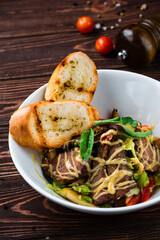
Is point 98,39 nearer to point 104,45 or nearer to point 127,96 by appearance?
point 104,45

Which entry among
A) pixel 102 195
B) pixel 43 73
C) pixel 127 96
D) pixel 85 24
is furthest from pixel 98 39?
pixel 102 195

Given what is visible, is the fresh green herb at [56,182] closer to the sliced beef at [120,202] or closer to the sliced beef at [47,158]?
the sliced beef at [47,158]

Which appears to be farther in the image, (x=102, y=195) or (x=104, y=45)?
(x=104, y=45)

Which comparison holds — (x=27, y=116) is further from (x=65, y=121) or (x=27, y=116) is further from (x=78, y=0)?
(x=78, y=0)

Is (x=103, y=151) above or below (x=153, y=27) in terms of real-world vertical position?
below

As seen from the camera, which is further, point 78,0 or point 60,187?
point 78,0

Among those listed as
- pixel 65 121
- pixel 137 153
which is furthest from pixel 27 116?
pixel 137 153

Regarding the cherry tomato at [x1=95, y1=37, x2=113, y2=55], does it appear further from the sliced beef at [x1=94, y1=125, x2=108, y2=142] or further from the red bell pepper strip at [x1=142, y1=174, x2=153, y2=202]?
the red bell pepper strip at [x1=142, y1=174, x2=153, y2=202]
